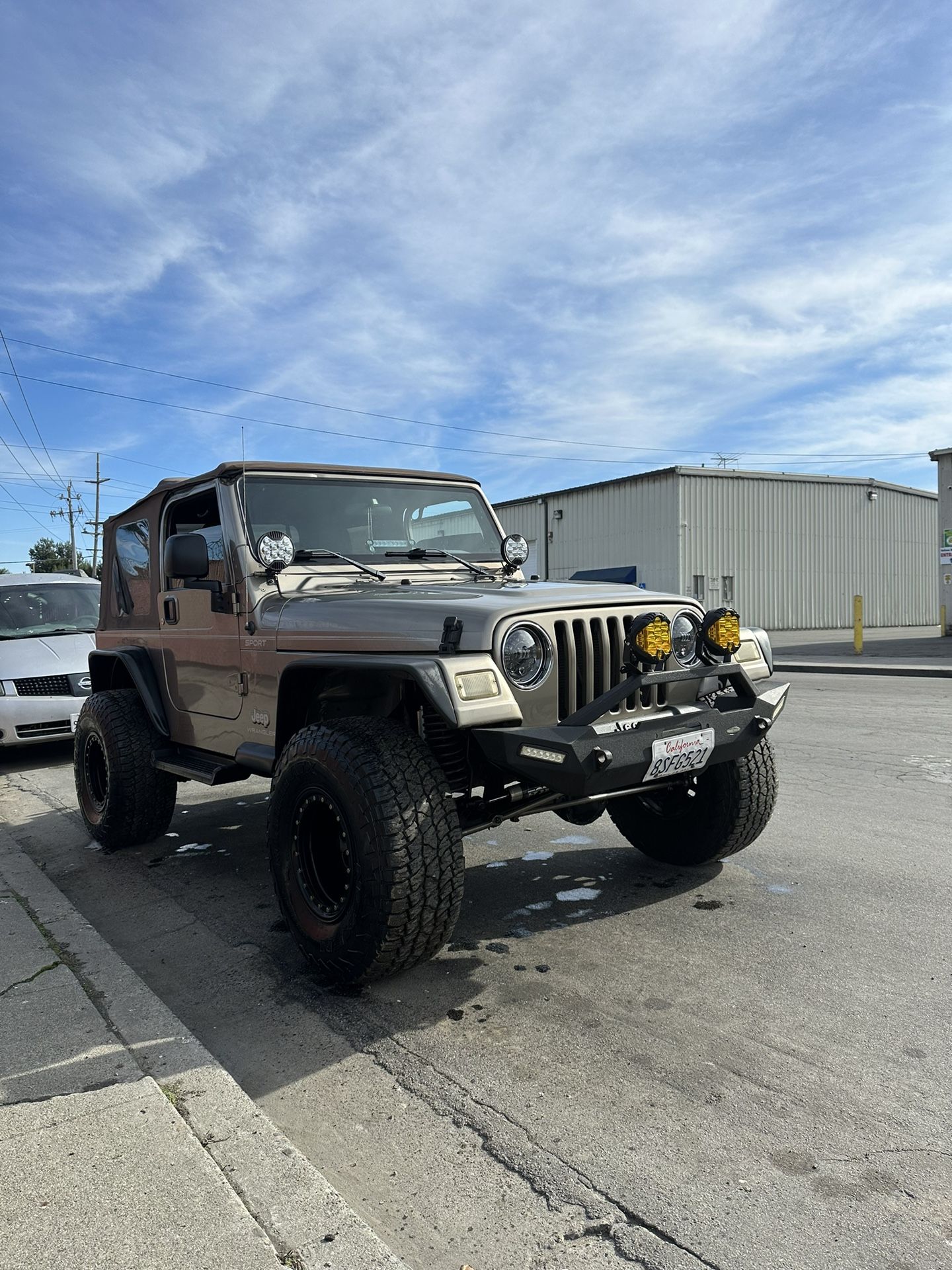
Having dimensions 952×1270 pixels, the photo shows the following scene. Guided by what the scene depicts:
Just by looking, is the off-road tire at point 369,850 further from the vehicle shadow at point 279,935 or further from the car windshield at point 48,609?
the car windshield at point 48,609

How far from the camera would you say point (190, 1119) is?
7.92 feet

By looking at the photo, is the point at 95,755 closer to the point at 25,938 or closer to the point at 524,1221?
the point at 25,938

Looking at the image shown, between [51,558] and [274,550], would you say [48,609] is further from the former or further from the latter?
[51,558]

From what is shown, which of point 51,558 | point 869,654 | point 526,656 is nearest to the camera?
point 526,656

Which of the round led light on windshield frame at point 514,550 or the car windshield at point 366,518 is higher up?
the car windshield at point 366,518

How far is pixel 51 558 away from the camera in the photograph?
87188 millimetres

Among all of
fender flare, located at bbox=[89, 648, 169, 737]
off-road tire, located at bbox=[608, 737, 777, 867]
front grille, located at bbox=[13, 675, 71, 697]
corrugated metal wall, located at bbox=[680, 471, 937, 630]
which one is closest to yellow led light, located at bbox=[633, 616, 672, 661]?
off-road tire, located at bbox=[608, 737, 777, 867]

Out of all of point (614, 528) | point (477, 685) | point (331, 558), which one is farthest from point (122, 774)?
point (614, 528)

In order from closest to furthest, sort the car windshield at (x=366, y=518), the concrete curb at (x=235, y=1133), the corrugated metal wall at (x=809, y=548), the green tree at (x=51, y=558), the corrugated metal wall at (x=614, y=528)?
the concrete curb at (x=235, y=1133) → the car windshield at (x=366, y=518) → the corrugated metal wall at (x=614, y=528) → the corrugated metal wall at (x=809, y=548) → the green tree at (x=51, y=558)

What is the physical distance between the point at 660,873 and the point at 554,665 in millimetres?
1691

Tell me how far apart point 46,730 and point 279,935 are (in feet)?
16.7

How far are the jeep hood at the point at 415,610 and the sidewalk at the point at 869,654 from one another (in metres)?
14.1

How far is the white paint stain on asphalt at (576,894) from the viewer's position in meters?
4.14

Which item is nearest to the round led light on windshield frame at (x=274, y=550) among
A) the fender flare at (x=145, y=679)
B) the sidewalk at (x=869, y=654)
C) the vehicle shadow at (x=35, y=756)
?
the fender flare at (x=145, y=679)
